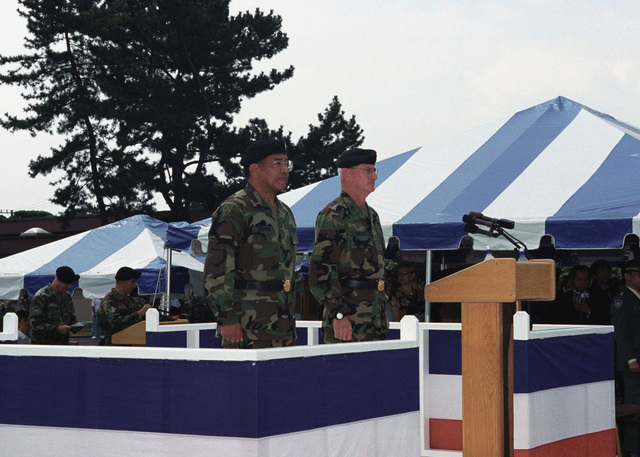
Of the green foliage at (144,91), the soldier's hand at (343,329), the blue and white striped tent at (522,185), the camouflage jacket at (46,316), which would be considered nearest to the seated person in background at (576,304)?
the blue and white striped tent at (522,185)

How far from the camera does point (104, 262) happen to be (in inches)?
807

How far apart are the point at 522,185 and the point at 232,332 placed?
239 inches

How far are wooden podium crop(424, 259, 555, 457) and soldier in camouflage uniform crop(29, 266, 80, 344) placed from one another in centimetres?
670

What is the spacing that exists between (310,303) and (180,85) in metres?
28.6

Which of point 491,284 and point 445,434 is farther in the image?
point 445,434

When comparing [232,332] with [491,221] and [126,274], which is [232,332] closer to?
[491,221]

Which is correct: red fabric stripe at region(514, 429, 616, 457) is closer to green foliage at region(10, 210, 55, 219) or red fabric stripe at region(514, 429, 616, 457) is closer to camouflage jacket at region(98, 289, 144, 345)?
camouflage jacket at region(98, 289, 144, 345)

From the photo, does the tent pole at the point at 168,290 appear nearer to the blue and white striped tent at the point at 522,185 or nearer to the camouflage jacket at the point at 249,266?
the blue and white striped tent at the point at 522,185

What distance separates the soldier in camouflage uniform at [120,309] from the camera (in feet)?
34.8

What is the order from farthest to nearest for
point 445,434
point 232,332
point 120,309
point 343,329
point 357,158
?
point 120,309, point 445,434, point 357,158, point 343,329, point 232,332

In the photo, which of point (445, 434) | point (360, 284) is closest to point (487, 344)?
point (360, 284)

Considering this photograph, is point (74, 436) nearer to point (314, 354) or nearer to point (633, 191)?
point (314, 354)

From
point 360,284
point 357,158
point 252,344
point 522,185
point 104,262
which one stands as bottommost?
point 252,344

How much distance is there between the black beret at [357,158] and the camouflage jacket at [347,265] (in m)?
0.24
